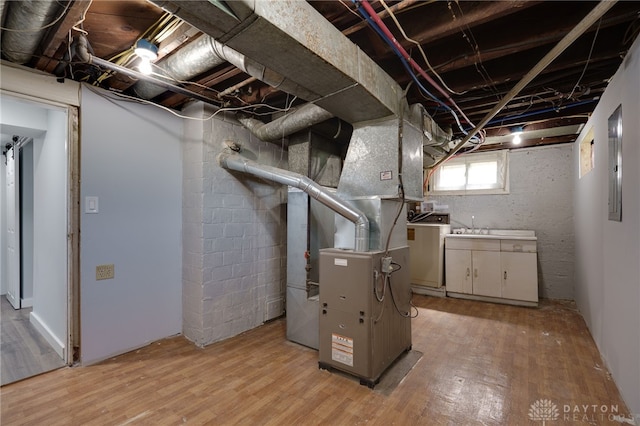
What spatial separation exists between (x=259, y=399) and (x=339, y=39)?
233 centimetres

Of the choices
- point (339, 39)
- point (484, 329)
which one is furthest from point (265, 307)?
point (339, 39)

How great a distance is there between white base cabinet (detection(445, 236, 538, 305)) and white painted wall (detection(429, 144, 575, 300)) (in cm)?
68

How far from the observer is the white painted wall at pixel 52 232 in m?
2.43

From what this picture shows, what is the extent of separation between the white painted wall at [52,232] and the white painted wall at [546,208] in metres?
5.42

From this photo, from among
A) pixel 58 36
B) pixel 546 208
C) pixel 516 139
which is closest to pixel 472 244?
pixel 546 208

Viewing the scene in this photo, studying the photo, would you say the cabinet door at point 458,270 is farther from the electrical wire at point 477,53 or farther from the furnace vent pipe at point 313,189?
the furnace vent pipe at point 313,189

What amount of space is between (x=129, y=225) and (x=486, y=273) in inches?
174

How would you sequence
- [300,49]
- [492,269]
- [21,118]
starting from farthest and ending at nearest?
[492,269] → [21,118] → [300,49]

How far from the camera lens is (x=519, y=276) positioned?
12.8 feet

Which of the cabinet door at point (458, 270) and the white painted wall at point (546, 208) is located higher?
the white painted wall at point (546, 208)

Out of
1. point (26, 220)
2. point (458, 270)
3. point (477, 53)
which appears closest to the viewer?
point (477, 53)

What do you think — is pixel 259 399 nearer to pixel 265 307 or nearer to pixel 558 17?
pixel 265 307

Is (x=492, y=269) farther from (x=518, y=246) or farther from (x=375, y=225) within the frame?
(x=375, y=225)

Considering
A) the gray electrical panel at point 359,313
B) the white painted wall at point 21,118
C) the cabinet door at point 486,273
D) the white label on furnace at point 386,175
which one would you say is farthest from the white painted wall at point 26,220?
the cabinet door at point 486,273
